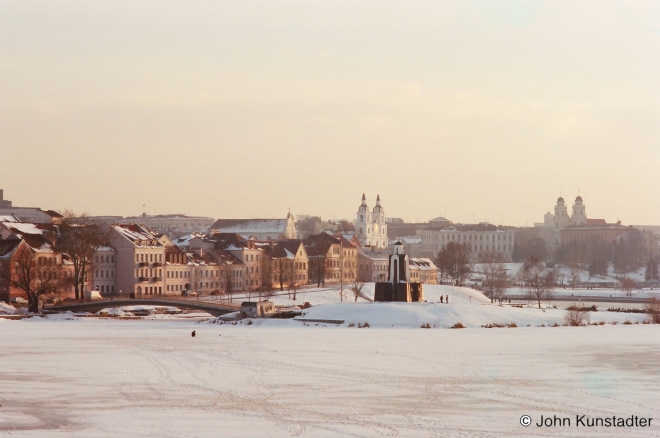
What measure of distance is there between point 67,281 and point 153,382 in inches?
2541

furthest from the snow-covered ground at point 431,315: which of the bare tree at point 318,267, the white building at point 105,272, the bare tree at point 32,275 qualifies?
the bare tree at point 318,267

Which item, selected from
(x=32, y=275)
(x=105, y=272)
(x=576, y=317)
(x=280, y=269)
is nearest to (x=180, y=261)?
(x=105, y=272)

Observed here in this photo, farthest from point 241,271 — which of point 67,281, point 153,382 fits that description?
point 153,382

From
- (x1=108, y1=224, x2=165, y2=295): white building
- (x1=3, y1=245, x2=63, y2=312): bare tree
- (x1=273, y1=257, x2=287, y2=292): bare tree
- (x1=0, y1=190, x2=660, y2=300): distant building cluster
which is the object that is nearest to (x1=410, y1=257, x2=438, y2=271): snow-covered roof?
(x1=0, y1=190, x2=660, y2=300): distant building cluster

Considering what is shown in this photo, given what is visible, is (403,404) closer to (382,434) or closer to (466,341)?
(382,434)

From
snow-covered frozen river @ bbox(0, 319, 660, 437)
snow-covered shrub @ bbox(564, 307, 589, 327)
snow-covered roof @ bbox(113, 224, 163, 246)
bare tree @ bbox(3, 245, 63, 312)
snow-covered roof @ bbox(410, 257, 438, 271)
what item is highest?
snow-covered roof @ bbox(113, 224, 163, 246)

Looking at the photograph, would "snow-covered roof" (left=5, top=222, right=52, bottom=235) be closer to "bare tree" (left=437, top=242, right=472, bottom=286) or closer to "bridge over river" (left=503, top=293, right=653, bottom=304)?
"bridge over river" (left=503, top=293, right=653, bottom=304)

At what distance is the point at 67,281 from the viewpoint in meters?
100

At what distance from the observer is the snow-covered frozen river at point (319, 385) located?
29.9 meters

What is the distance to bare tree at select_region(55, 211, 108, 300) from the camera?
331 feet

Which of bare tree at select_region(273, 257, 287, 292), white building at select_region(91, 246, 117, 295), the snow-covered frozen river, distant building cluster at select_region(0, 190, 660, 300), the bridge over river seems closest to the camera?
the snow-covered frozen river

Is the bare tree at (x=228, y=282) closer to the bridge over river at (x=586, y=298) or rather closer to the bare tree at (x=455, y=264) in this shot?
the bridge over river at (x=586, y=298)

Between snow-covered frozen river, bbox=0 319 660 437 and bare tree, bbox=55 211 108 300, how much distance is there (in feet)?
138

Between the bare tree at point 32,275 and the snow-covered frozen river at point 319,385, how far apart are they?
3156 centimetres
